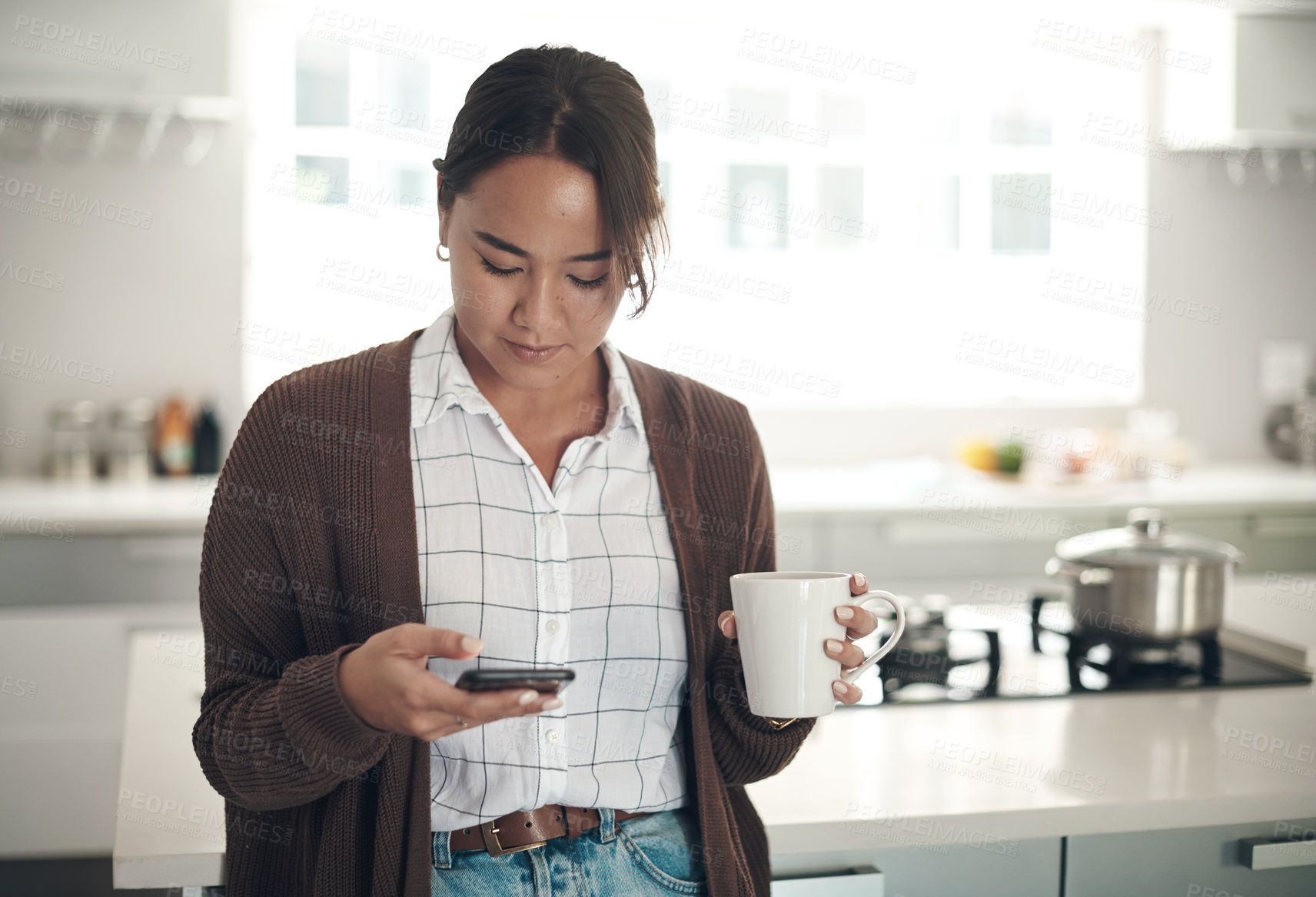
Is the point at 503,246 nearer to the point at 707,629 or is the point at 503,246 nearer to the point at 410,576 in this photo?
the point at 410,576

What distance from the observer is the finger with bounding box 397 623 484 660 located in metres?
0.77

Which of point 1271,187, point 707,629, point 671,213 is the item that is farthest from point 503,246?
point 1271,187

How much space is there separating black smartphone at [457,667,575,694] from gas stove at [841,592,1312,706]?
71 centimetres

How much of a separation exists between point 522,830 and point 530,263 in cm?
48

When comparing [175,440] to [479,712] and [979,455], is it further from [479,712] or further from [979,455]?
[479,712]

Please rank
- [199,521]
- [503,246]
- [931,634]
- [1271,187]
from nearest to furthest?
1. [503,246]
2. [931,634]
3. [199,521]
4. [1271,187]

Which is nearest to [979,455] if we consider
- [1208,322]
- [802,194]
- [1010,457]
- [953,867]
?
[1010,457]

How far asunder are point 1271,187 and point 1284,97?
1.85 ft

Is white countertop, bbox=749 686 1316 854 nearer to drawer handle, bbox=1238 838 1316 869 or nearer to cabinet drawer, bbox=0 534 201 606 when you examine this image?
drawer handle, bbox=1238 838 1316 869

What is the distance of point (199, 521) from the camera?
2.55 metres

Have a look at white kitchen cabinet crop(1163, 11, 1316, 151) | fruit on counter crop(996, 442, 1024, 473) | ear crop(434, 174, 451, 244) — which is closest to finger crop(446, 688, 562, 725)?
ear crop(434, 174, 451, 244)

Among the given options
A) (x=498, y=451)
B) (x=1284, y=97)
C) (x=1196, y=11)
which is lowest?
(x=498, y=451)

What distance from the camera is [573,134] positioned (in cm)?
98

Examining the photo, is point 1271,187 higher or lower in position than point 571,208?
higher
